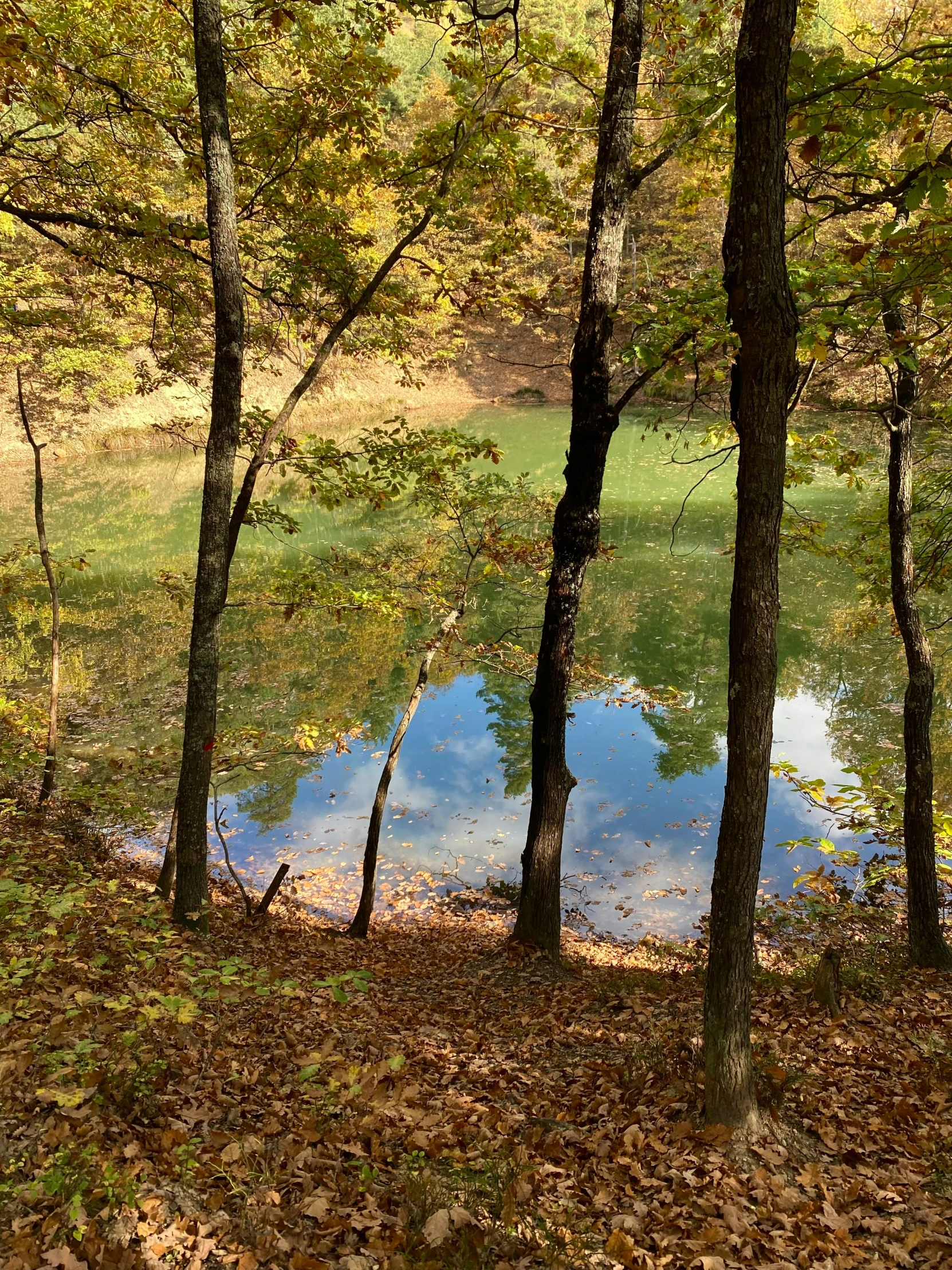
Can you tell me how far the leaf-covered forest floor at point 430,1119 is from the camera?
2947 mm

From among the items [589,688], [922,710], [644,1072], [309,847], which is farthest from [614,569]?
[644,1072]

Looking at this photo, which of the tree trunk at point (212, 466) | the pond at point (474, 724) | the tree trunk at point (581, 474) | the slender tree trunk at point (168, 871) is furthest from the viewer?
the pond at point (474, 724)

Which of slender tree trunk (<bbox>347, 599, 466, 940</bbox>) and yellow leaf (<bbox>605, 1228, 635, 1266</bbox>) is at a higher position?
slender tree trunk (<bbox>347, 599, 466, 940</bbox>)

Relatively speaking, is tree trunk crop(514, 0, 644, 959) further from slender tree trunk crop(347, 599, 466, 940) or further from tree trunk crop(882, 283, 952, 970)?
tree trunk crop(882, 283, 952, 970)

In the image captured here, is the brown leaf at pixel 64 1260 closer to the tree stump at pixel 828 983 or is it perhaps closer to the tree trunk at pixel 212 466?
the tree trunk at pixel 212 466

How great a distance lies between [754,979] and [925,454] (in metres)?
5.05

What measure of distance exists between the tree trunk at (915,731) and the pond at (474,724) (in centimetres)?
104

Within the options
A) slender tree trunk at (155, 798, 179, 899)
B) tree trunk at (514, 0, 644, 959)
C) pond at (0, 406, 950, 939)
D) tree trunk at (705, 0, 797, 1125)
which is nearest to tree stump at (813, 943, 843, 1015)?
tree trunk at (705, 0, 797, 1125)

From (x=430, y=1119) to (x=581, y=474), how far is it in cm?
442

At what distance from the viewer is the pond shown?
965 cm

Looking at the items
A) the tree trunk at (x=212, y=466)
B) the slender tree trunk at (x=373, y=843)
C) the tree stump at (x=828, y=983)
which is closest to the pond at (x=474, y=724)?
the slender tree trunk at (x=373, y=843)

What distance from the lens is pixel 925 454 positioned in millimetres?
7398

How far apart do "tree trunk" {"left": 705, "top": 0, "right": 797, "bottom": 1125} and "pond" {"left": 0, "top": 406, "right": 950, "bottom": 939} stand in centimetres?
335

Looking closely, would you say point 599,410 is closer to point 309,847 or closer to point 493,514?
point 493,514
